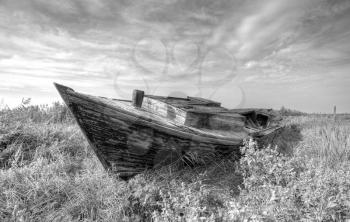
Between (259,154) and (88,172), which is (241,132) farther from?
(88,172)

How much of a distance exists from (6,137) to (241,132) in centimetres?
630

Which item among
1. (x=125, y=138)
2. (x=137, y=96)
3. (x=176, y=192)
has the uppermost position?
(x=137, y=96)

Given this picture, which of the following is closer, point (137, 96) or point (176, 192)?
point (176, 192)

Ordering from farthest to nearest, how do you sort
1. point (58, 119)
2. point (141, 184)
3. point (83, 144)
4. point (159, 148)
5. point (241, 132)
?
point (58, 119) → point (241, 132) → point (83, 144) → point (159, 148) → point (141, 184)

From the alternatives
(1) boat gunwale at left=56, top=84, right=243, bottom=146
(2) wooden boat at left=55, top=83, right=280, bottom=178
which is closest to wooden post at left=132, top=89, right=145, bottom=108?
(2) wooden boat at left=55, top=83, right=280, bottom=178

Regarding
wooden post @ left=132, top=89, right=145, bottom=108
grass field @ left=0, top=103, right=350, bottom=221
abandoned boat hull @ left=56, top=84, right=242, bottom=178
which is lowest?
grass field @ left=0, top=103, right=350, bottom=221

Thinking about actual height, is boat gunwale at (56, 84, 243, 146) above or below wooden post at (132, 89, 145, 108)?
below

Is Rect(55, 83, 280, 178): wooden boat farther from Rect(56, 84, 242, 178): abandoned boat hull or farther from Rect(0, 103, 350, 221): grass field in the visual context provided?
Rect(0, 103, 350, 221): grass field

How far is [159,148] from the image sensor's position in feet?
13.5

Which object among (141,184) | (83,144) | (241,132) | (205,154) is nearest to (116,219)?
(141,184)

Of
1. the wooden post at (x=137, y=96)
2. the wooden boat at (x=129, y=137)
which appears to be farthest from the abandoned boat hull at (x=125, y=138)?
the wooden post at (x=137, y=96)

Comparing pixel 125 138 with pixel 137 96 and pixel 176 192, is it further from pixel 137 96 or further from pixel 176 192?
pixel 137 96

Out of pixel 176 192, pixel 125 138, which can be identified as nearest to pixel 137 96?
pixel 125 138

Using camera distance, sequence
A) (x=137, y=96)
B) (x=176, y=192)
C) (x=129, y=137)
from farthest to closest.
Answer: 1. (x=137, y=96)
2. (x=129, y=137)
3. (x=176, y=192)
